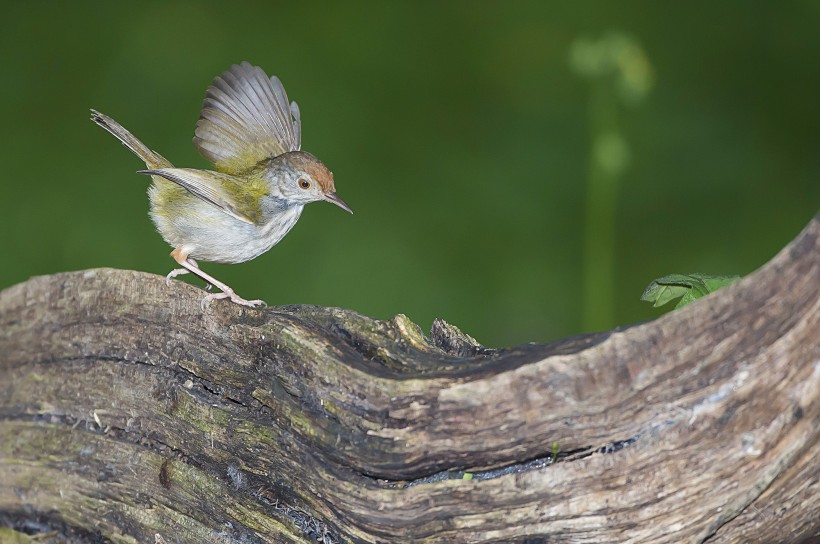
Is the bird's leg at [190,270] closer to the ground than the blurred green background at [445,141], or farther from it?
closer to the ground

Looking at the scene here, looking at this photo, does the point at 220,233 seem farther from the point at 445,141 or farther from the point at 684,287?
the point at 445,141

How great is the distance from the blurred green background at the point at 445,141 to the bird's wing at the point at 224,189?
1650mm

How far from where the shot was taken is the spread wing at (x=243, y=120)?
253cm

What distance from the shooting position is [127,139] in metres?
2.47

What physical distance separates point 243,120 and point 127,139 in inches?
11.4

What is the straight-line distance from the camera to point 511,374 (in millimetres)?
1579

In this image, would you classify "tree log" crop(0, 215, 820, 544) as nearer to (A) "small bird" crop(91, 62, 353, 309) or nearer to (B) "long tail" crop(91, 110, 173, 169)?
(A) "small bird" crop(91, 62, 353, 309)

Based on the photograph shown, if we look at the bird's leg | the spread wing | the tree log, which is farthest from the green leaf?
the spread wing

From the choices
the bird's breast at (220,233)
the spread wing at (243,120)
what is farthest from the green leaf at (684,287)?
the spread wing at (243,120)

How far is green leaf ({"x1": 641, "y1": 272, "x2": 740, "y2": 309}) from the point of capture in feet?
6.23

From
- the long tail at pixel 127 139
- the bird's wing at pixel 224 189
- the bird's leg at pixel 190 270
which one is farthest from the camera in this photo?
the long tail at pixel 127 139

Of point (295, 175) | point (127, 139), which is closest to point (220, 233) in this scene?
point (295, 175)

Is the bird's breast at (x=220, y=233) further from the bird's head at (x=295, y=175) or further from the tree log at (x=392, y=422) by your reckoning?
the tree log at (x=392, y=422)

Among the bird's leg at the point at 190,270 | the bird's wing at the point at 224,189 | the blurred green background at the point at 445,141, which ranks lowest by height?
the bird's leg at the point at 190,270
